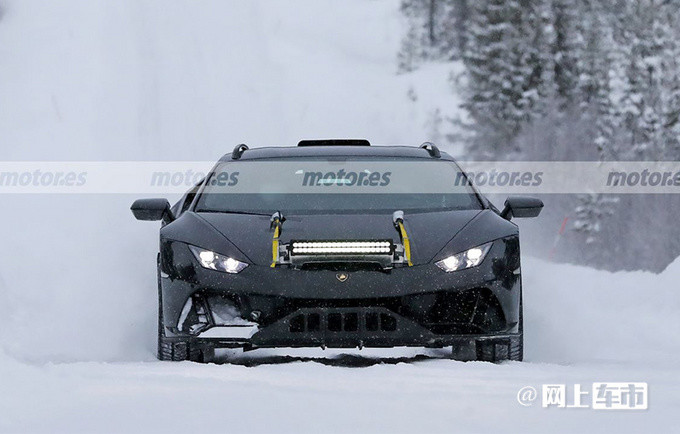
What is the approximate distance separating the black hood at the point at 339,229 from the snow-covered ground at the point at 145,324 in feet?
2.18

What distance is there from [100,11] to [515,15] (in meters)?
27.6

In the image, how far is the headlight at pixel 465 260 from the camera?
7.44 metres

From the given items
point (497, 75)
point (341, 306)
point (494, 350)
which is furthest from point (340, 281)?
point (497, 75)

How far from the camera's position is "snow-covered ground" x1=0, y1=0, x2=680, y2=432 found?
5242 mm

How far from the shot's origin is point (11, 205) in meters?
16.5

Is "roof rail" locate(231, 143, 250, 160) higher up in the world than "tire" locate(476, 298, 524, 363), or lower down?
higher up

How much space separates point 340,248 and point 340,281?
0.62ft

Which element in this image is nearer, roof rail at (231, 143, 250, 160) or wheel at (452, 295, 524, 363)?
wheel at (452, 295, 524, 363)

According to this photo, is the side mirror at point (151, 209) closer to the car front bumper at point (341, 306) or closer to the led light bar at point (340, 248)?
the car front bumper at point (341, 306)

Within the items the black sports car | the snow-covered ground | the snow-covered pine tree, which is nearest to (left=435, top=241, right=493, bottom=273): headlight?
the black sports car

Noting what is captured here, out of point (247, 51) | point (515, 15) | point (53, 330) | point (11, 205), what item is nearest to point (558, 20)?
point (515, 15)

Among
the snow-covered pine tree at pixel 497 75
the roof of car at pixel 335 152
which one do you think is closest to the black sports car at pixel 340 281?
the roof of car at pixel 335 152

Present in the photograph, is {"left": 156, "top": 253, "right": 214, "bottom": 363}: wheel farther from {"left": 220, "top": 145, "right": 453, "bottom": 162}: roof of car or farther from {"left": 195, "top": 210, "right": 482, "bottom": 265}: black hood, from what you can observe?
{"left": 220, "top": 145, "right": 453, "bottom": 162}: roof of car

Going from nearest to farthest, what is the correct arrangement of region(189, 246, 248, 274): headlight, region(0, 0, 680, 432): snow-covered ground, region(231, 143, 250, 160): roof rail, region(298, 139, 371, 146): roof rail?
1. region(0, 0, 680, 432): snow-covered ground
2. region(189, 246, 248, 274): headlight
3. region(231, 143, 250, 160): roof rail
4. region(298, 139, 371, 146): roof rail
